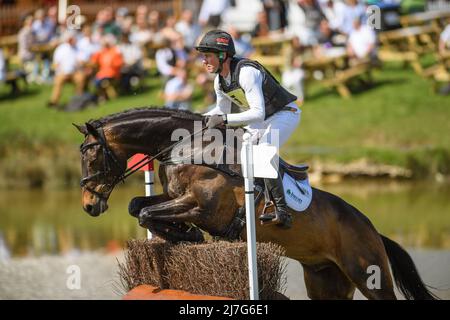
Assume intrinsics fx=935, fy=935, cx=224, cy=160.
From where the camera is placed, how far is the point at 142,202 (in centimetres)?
793

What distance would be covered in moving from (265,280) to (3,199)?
1167 centimetres

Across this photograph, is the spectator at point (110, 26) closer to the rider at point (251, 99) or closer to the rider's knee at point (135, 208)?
the rider at point (251, 99)

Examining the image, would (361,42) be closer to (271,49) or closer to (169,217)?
(271,49)

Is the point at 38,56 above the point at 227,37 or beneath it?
above

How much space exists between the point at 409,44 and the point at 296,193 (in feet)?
49.4

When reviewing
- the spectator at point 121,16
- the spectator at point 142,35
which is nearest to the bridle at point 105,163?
the spectator at point 142,35

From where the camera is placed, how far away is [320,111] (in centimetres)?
1975

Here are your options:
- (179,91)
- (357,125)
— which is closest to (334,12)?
(357,125)

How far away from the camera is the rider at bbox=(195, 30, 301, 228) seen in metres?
7.50

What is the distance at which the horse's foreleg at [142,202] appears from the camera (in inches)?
311

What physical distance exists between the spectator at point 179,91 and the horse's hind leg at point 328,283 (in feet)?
35.9

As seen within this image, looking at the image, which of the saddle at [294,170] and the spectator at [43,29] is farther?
the spectator at [43,29]

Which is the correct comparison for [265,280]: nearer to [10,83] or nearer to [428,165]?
[428,165]
